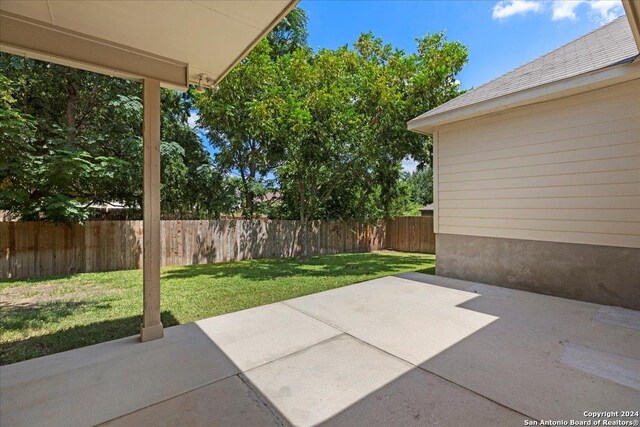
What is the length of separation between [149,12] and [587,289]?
6270 mm

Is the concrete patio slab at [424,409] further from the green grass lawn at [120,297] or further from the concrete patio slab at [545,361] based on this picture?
the green grass lawn at [120,297]

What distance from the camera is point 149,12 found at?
230 cm

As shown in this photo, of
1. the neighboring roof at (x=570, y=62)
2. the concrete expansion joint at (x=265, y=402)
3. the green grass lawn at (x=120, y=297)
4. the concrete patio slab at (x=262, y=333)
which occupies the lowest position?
the green grass lawn at (x=120, y=297)

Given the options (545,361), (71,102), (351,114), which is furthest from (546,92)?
(71,102)

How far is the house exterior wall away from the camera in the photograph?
3990 millimetres

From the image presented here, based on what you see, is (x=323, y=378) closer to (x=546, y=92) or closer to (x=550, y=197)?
(x=550, y=197)

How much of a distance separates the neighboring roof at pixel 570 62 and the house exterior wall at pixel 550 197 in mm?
381

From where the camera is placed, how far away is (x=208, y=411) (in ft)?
6.38

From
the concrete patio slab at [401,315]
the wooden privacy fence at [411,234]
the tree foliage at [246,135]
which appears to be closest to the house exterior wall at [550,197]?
the concrete patio slab at [401,315]

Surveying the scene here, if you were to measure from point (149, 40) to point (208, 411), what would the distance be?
10.4 ft

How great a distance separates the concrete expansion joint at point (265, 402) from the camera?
186cm

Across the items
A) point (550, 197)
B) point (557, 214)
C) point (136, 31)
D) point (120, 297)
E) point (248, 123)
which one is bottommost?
point (120, 297)

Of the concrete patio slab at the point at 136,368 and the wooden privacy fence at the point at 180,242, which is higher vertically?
the wooden privacy fence at the point at 180,242

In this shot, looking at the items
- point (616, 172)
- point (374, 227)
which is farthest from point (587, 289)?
point (374, 227)
